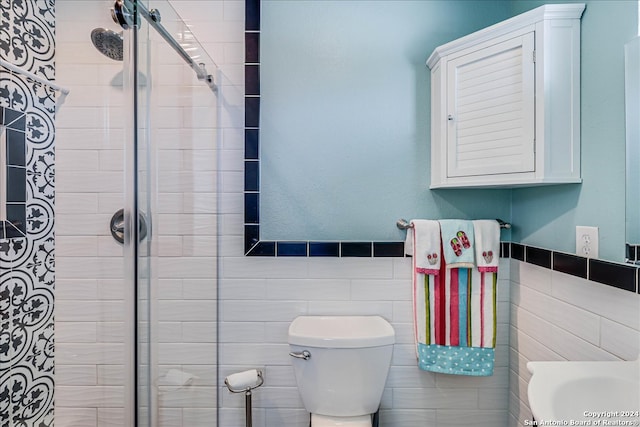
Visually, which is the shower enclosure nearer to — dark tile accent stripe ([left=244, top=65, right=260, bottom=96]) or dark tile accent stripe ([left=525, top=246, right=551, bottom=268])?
dark tile accent stripe ([left=244, top=65, right=260, bottom=96])

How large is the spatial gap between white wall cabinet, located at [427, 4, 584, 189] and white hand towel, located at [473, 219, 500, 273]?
23 centimetres

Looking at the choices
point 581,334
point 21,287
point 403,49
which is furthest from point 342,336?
point 403,49

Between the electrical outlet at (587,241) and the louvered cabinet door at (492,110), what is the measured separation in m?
0.26

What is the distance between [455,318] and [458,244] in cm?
32

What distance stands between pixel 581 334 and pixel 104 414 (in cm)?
145

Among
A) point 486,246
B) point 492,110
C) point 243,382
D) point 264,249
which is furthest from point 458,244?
point 243,382

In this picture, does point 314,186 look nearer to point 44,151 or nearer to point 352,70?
point 352,70

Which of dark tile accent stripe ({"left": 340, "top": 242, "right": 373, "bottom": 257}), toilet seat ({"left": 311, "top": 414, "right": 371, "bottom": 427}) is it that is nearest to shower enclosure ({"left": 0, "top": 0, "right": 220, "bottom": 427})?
toilet seat ({"left": 311, "top": 414, "right": 371, "bottom": 427})

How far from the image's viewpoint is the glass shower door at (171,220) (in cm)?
97

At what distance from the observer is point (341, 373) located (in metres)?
1.41

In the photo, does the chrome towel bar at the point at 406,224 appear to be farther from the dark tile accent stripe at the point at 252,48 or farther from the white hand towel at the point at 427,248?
the dark tile accent stripe at the point at 252,48

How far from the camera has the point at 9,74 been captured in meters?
0.71

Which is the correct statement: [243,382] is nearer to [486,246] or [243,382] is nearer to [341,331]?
[341,331]

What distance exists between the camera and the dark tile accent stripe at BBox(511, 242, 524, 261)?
1586 mm
